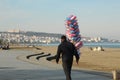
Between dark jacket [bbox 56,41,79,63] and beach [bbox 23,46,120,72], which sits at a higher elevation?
dark jacket [bbox 56,41,79,63]

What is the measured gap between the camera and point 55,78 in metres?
15.6

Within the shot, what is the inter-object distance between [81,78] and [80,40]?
2163 cm

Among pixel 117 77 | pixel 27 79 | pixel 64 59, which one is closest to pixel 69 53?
pixel 64 59

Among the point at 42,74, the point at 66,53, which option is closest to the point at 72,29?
the point at 42,74

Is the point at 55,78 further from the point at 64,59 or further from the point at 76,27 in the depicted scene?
the point at 76,27

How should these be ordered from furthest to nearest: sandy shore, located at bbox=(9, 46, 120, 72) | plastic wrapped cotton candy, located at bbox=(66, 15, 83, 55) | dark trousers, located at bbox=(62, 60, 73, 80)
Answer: plastic wrapped cotton candy, located at bbox=(66, 15, 83, 55)
sandy shore, located at bbox=(9, 46, 120, 72)
dark trousers, located at bbox=(62, 60, 73, 80)

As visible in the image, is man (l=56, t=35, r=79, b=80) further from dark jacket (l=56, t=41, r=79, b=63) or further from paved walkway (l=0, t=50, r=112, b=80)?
paved walkway (l=0, t=50, r=112, b=80)

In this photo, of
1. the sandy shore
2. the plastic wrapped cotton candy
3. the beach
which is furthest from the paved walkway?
the plastic wrapped cotton candy

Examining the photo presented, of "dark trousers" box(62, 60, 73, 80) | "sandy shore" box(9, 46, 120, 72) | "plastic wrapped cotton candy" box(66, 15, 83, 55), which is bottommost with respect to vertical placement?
"sandy shore" box(9, 46, 120, 72)

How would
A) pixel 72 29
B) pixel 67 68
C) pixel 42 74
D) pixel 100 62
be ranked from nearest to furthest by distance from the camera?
pixel 67 68 < pixel 42 74 < pixel 72 29 < pixel 100 62

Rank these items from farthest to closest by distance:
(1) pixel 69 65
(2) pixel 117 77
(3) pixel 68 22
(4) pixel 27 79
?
(3) pixel 68 22, (4) pixel 27 79, (2) pixel 117 77, (1) pixel 69 65

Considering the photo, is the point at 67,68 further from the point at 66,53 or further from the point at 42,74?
the point at 42,74

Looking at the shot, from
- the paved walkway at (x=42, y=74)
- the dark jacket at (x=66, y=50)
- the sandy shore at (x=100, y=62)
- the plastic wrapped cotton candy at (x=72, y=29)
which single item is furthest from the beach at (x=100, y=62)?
the dark jacket at (x=66, y=50)

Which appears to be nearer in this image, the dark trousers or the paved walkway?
the dark trousers
